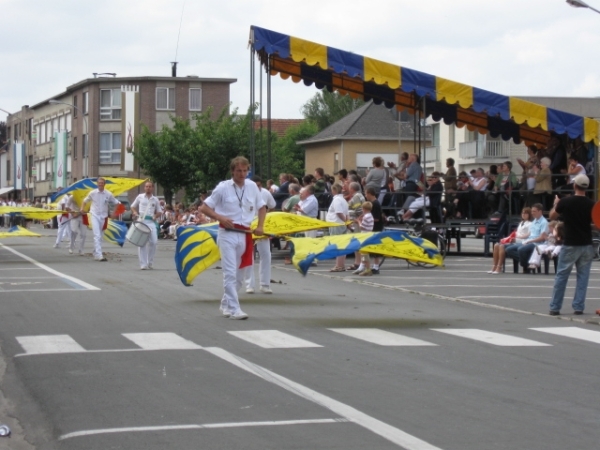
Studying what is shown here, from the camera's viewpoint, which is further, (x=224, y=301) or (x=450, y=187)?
(x=450, y=187)

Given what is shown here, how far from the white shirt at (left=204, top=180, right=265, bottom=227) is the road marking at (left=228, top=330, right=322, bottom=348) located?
206 cm

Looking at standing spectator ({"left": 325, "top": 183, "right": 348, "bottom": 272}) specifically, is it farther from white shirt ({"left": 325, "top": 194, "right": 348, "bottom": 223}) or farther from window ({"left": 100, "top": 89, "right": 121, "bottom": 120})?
window ({"left": 100, "top": 89, "right": 121, "bottom": 120})

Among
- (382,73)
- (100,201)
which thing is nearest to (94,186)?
(100,201)

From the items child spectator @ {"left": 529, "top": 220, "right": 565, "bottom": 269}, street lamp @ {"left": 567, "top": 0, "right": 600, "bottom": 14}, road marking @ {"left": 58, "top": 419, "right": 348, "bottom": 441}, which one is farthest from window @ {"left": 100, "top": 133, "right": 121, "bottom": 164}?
road marking @ {"left": 58, "top": 419, "right": 348, "bottom": 441}

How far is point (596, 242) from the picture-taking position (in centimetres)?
2602

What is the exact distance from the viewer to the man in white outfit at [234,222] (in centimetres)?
1371

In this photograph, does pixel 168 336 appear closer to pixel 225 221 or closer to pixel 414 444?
pixel 225 221

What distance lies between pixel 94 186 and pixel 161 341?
18710 mm

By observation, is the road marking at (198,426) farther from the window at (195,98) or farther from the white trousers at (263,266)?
the window at (195,98)

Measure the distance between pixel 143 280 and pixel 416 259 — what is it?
7189 mm

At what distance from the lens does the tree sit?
108250 millimetres


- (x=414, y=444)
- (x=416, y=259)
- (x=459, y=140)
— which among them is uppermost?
(x=459, y=140)

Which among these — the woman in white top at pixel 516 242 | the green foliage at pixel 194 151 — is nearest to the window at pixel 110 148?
the green foliage at pixel 194 151

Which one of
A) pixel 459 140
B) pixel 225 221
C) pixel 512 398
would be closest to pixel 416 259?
pixel 225 221
